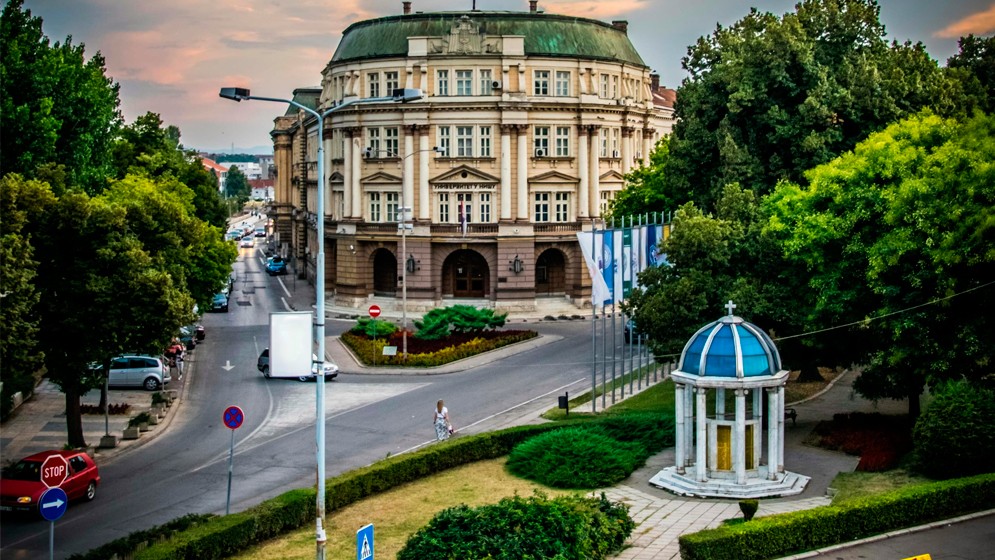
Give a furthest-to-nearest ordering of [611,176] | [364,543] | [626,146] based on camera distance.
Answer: [626,146]
[611,176]
[364,543]

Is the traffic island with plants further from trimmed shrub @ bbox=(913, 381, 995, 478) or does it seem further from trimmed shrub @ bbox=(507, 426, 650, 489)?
trimmed shrub @ bbox=(913, 381, 995, 478)

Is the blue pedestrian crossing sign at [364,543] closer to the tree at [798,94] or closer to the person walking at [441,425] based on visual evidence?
the person walking at [441,425]

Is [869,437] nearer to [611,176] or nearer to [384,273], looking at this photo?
[611,176]

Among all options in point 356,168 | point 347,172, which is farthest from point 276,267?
point 356,168

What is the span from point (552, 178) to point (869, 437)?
4602 centimetres

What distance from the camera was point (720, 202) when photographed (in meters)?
47.1

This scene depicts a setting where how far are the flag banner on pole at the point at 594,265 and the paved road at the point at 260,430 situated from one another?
7.06 m

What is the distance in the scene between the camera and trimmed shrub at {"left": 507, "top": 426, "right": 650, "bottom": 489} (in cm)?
3725

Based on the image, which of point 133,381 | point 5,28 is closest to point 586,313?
point 133,381

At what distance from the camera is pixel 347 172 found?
279 ft

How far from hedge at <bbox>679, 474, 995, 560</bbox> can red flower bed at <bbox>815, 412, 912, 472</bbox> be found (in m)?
4.40

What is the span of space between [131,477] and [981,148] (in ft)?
95.1

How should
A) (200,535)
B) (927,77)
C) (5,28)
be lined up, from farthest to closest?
Result: (927,77), (5,28), (200,535)

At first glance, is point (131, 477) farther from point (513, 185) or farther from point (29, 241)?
point (513, 185)
